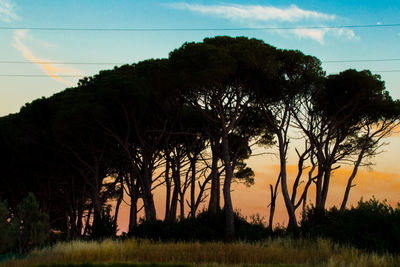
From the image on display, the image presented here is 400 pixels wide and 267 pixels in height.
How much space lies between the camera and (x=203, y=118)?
2931 cm

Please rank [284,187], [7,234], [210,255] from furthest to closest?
1. [284,187]
2. [7,234]
3. [210,255]

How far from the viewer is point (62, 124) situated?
26078mm

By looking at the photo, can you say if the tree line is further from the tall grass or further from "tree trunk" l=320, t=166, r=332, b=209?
the tall grass

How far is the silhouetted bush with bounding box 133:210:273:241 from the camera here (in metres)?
22.6

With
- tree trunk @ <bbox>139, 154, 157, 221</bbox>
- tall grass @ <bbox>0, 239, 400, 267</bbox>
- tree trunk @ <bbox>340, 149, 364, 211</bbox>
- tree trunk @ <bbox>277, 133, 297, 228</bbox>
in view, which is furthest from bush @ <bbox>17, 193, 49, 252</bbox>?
tree trunk @ <bbox>340, 149, 364, 211</bbox>

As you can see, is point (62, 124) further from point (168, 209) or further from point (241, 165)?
point (241, 165)

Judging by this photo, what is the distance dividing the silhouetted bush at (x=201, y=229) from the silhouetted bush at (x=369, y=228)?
170 inches

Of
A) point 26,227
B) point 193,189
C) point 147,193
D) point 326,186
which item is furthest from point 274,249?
point 193,189

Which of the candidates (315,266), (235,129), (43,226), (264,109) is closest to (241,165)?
(235,129)

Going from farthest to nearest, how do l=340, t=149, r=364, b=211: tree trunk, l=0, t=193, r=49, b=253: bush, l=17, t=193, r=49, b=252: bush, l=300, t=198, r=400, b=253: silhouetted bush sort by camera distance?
l=340, t=149, r=364, b=211: tree trunk < l=17, t=193, r=49, b=252: bush < l=0, t=193, r=49, b=253: bush < l=300, t=198, r=400, b=253: silhouetted bush

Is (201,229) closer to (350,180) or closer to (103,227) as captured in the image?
(103,227)

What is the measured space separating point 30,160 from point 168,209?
10.3m

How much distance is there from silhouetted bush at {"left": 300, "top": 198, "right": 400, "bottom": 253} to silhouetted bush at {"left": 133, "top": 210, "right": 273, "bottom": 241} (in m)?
4.32

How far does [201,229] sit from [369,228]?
8825 mm
